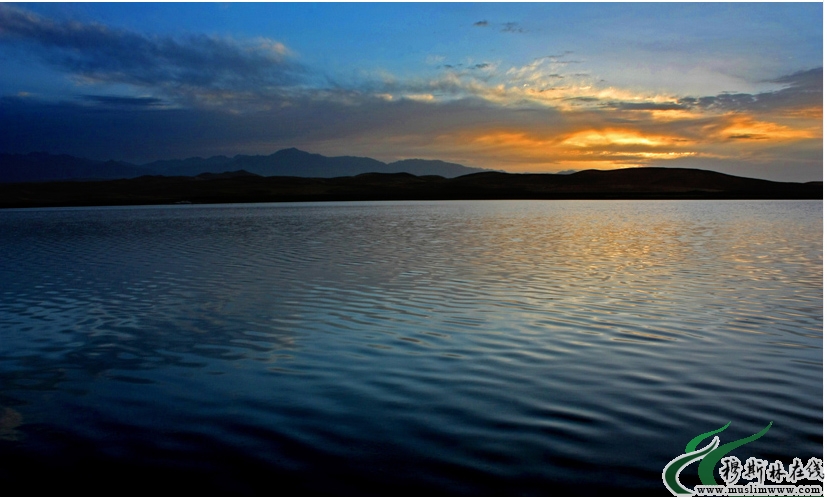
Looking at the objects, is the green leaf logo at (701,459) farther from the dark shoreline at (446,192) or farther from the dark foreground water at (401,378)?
the dark shoreline at (446,192)

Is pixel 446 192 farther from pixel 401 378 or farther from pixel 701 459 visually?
pixel 701 459

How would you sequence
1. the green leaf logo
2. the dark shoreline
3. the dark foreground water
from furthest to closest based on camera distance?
the dark shoreline → the dark foreground water → the green leaf logo

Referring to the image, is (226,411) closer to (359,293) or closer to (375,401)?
(375,401)

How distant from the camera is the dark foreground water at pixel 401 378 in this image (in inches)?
241

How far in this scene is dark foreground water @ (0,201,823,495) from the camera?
613 centimetres

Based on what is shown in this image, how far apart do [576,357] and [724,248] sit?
20.2m

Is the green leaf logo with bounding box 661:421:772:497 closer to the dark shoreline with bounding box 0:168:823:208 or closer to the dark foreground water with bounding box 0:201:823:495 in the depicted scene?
the dark foreground water with bounding box 0:201:823:495

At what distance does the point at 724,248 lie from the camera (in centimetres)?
2752

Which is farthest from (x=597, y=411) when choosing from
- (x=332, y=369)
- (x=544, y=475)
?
(x=332, y=369)

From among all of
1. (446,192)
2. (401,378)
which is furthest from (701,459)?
(446,192)

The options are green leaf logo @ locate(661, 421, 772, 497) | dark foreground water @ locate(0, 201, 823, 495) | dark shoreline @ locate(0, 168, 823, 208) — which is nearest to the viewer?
green leaf logo @ locate(661, 421, 772, 497)

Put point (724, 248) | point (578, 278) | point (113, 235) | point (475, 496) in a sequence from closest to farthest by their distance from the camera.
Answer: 1. point (475, 496)
2. point (578, 278)
3. point (724, 248)
4. point (113, 235)

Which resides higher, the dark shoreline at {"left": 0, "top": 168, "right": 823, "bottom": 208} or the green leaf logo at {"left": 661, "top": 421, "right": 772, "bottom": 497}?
the dark shoreline at {"left": 0, "top": 168, "right": 823, "bottom": 208}

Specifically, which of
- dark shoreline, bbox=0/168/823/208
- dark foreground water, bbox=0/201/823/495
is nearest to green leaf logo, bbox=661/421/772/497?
dark foreground water, bbox=0/201/823/495
